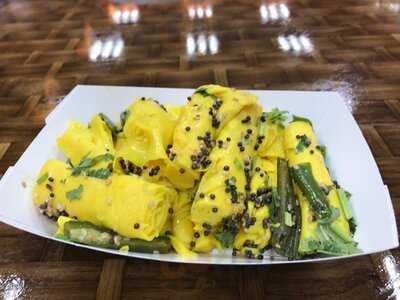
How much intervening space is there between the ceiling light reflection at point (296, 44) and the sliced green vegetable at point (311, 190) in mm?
1139

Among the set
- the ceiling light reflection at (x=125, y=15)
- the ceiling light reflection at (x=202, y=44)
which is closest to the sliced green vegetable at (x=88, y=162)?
the ceiling light reflection at (x=202, y=44)

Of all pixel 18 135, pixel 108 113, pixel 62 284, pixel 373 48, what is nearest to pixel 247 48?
pixel 373 48

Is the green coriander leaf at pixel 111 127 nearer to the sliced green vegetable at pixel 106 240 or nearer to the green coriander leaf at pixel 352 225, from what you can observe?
the sliced green vegetable at pixel 106 240

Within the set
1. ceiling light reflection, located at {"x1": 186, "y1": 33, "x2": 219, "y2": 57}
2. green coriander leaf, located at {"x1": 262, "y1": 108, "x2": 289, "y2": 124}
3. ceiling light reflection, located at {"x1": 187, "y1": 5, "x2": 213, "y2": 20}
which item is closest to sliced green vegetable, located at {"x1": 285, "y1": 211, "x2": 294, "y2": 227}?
green coriander leaf, located at {"x1": 262, "y1": 108, "x2": 289, "y2": 124}

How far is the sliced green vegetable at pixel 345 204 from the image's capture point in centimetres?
102

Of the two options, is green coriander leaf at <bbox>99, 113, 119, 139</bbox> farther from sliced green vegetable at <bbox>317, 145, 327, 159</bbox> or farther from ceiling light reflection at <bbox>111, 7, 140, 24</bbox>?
ceiling light reflection at <bbox>111, 7, 140, 24</bbox>

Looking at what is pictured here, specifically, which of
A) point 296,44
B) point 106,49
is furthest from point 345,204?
point 106,49

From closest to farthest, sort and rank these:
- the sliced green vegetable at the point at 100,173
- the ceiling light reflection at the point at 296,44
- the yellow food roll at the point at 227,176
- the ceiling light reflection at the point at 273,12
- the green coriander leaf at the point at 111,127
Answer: the yellow food roll at the point at 227,176 < the sliced green vegetable at the point at 100,173 < the green coriander leaf at the point at 111,127 < the ceiling light reflection at the point at 296,44 < the ceiling light reflection at the point at 273,12

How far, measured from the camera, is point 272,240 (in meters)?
0.98

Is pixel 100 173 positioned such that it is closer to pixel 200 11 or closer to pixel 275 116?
pixel 275 116

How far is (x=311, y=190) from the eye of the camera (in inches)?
40.7

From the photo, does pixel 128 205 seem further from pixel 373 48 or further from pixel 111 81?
pixel 373 48

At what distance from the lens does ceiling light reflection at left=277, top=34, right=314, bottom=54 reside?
6.83 ft

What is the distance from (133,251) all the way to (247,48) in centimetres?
145
